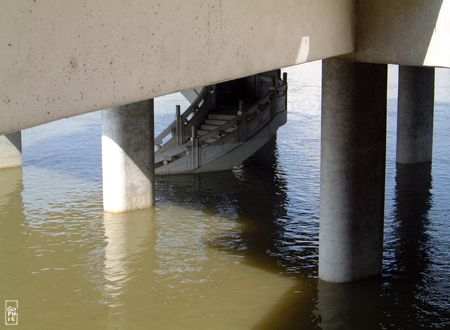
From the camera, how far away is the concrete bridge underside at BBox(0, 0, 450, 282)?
5199 mm

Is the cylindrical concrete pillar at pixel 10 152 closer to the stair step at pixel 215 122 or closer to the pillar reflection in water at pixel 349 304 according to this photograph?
the stair step at pixel 215 122

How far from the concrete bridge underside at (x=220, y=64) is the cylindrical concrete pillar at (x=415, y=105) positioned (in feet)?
26.6

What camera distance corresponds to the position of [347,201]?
13.9 m

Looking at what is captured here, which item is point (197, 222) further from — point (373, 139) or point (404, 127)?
point (404, 127)

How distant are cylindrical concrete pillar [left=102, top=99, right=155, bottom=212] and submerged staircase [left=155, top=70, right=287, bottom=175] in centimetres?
401

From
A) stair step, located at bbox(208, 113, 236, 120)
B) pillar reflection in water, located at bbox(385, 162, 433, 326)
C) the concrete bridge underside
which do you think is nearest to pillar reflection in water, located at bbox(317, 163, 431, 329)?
pillar reflection in water, located at bbox(385, 162, 433, 326)

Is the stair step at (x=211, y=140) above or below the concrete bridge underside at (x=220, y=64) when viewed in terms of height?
below

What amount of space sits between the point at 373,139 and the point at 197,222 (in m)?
5.91

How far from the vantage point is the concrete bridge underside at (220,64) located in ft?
17.1

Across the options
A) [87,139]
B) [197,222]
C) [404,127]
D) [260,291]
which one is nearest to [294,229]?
[197,222]

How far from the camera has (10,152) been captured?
2361cm

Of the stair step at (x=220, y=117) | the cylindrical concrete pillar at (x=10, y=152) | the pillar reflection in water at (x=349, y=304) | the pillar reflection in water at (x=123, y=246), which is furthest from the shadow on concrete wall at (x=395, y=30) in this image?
the cylindrical concrete pillar at (x=10, y=152)

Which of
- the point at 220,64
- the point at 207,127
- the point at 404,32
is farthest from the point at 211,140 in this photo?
the point at 220,64

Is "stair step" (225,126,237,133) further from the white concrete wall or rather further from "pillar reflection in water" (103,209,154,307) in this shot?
the white concrete wall
